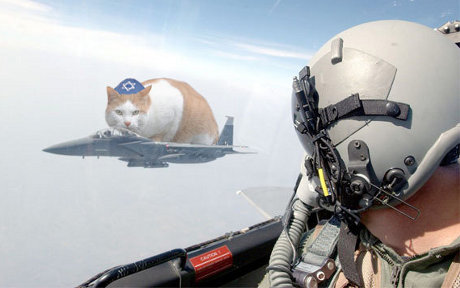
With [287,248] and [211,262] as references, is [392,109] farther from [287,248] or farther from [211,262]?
[211,262]

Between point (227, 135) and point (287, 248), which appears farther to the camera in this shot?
point (227, 135)

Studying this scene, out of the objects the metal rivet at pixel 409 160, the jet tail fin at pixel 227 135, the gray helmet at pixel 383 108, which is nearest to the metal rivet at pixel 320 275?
the gray helmet at pixel 383 108

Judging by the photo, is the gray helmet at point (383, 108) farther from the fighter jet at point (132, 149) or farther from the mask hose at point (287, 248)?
the fighter jet at point (132, 149)

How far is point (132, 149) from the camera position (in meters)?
9.84

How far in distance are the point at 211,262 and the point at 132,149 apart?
8788mm

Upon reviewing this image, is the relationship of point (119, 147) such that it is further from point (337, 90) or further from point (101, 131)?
point (337, 90)

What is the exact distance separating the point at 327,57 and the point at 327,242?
0.65m

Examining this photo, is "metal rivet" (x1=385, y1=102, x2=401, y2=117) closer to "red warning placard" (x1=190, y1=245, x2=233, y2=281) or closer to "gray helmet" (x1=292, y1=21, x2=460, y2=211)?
"gray helmet" (x1=292, y1=21, x2=460, y2=211)

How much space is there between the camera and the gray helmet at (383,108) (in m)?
0.69

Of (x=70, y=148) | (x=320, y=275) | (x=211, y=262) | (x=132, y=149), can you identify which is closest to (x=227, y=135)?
(x=132, y=149)

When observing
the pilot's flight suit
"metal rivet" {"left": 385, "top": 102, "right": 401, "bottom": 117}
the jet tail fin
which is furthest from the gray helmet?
the jet tail fin

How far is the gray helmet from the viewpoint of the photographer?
0.69 m

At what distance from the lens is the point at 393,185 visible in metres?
0.73

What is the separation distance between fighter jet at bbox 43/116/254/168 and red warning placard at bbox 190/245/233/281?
25.3ft
